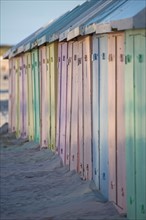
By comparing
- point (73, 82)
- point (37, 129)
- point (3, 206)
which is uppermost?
point (73, 82)

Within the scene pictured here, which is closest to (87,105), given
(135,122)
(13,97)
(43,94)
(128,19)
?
(135,122)

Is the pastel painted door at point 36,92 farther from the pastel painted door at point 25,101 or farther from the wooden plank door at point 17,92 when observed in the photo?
the wooden plank door at point 17,92

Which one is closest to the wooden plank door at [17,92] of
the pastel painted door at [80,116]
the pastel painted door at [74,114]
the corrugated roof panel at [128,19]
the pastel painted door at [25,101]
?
the pastel painted door at [25,101]

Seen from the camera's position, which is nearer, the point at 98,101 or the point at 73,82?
the point at 98,101

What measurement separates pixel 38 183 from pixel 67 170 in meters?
0.82

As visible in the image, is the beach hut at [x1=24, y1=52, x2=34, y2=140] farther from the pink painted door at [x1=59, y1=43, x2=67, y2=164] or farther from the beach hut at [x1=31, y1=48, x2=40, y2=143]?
the pink painted door at [x1=59, y1=43, x2=67, y2=164]

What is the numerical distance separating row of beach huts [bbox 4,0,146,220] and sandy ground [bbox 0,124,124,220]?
0.18 m

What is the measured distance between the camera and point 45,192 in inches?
366

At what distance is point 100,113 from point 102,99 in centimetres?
23

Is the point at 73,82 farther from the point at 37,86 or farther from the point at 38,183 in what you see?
the point at 37,86

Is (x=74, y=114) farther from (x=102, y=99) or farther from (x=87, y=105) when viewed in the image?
(x=102, y=99)

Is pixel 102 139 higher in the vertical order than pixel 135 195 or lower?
higher

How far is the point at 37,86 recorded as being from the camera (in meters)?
14.2

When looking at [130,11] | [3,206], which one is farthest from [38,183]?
[130,11]
